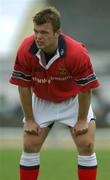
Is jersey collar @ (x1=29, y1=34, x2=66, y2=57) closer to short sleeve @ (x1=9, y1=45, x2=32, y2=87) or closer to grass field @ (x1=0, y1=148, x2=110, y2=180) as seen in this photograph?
short sleeve @ (x1=9, y1=45, x2=32, y2=87)

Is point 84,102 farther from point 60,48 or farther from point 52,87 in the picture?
point 60,48

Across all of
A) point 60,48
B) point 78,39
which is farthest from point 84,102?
point 78,39

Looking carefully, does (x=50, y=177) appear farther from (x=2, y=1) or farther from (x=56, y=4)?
(x=56, y=4)

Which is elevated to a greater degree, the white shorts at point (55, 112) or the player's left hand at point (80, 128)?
the white shorts at point (55, 112)

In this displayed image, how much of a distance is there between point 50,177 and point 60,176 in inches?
6.3

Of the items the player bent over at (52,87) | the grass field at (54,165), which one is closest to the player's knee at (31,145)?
the player bent over at (52,87)

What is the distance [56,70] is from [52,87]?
20cm

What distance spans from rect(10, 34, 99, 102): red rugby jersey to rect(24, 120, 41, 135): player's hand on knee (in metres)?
0.25

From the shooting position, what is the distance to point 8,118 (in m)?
16.4

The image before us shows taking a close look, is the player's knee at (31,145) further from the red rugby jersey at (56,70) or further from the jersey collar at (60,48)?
the jersey collar at (60,48)

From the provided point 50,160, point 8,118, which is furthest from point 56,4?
point 50,160

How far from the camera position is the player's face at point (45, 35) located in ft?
21.3

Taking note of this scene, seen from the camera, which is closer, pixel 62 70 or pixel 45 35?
pixel 45 35

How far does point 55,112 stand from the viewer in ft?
22.8
